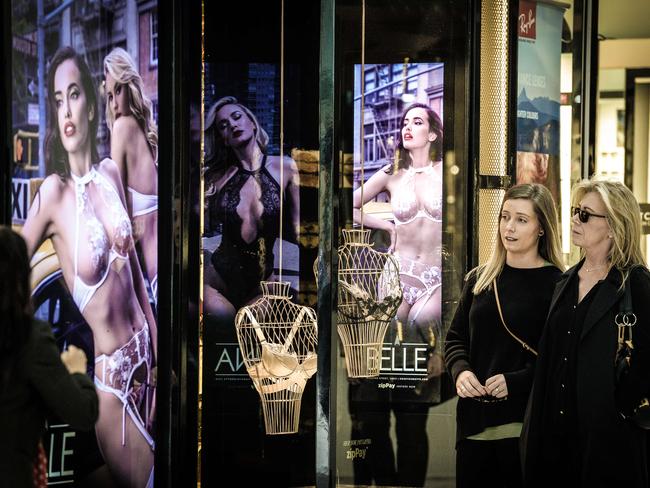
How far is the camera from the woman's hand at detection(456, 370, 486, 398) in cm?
375

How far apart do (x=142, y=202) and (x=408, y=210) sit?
1.50 meters

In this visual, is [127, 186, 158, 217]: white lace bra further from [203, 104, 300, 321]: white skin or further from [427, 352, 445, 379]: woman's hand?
[427, 352, 445, 379]: woman's hand

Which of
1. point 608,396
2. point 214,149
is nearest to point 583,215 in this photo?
point 608,396

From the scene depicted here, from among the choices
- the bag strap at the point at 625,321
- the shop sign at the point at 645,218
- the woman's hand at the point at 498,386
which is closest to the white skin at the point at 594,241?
the bag strap at the point at 625,321

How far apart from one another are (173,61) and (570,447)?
2.20m

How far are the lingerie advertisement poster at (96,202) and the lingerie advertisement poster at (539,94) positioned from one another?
1998mm

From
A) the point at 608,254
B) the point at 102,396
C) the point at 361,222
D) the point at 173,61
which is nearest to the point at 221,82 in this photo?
the point at 173,61

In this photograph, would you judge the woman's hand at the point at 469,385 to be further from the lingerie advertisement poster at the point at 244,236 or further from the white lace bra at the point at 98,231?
the white lace bra at the point at 98,231

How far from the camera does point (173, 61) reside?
4156 mm

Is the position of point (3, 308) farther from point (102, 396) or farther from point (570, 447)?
point (570, 447)

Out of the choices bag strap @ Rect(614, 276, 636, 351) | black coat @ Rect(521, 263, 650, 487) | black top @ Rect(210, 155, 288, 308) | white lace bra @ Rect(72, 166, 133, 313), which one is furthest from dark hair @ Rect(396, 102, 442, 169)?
bag strap @ Rect(614, 276, 636, 351)

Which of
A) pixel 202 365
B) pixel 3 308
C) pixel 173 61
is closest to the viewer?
pixel 3 308

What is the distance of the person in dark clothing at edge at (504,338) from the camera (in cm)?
375

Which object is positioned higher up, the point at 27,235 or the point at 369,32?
the point at 369,32
